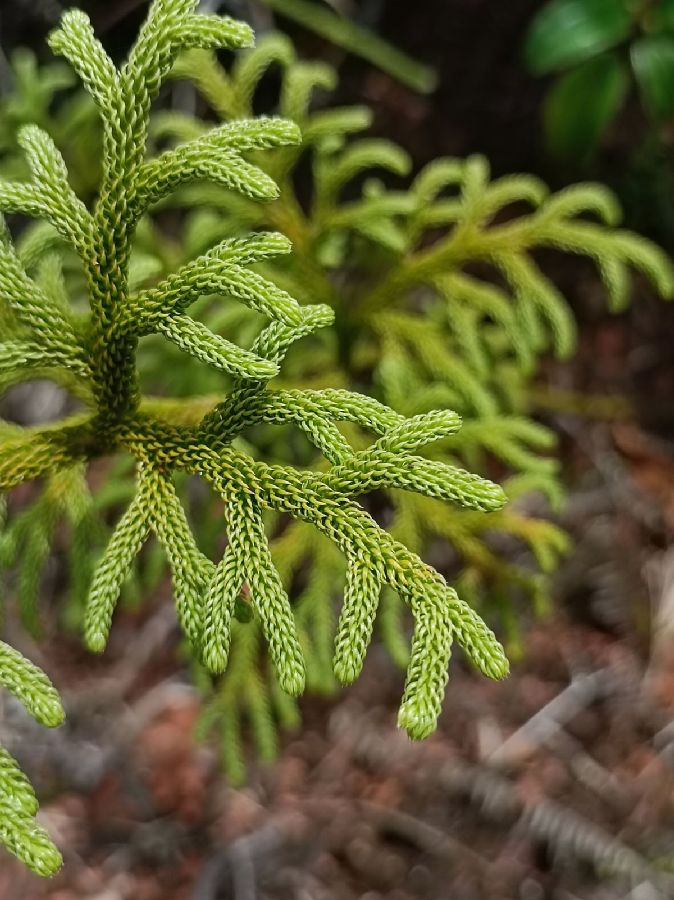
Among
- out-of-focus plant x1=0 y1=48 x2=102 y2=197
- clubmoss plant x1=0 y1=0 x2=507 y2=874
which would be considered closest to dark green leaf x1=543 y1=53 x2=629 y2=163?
out-of-focus plant x1=0 y1=48 x2=102 y2=197

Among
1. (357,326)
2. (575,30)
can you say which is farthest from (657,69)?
(357,326)

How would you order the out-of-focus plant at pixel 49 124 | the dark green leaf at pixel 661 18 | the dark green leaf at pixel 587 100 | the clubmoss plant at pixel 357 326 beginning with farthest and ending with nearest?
1. the dark green leaf at pixel 587 100
2. the dark green leaf at pixel 661 18
3. the out-of-focus plant at pixel 49 124
4. the clubmoss plant at pixel 357 326

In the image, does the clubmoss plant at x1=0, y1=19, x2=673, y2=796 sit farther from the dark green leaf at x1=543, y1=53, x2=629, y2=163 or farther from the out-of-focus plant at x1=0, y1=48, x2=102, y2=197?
the dark green leaf at x1=543, y1=53, x2=629, y2=163

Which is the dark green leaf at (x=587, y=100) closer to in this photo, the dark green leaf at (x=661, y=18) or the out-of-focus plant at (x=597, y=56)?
the out-of-focus plant at (x=597, y=56)

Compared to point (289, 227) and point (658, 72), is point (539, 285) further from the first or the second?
point (658, 72)

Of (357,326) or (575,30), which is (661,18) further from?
(357,326)

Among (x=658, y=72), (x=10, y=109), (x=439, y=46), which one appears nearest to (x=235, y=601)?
(x=10, y=109)

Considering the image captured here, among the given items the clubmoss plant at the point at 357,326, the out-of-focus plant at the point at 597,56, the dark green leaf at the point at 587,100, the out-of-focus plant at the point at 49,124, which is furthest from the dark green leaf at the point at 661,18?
the out-of-focus plant at the point at 49,124
